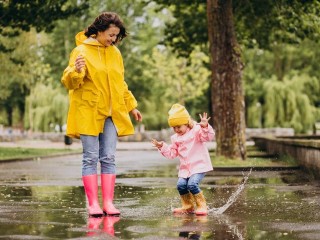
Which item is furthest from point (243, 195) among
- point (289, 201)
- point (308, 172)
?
point (308, 172)

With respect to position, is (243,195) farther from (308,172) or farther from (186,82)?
(186,82)

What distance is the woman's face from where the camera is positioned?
8.88m

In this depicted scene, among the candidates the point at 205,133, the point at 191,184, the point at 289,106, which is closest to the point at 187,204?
the point at 191,184

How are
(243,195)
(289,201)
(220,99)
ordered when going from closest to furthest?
1. (289,201)
2. (243,195)
3. (220,99)

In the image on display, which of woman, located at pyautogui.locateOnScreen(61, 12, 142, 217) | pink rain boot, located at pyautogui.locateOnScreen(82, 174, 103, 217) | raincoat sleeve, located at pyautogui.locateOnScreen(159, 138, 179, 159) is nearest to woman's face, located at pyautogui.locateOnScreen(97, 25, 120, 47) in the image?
woman, located at pyautogui.locateOnScreen(61, 12, 142, 217)

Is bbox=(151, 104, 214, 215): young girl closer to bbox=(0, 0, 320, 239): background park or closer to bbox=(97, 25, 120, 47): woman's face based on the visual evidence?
bbox=(0, 0, 320, 239): background park

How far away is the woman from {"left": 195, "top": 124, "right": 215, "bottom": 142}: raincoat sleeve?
28.6 inches

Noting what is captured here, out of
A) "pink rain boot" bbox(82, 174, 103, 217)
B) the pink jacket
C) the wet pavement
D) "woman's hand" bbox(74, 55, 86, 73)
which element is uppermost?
"woman's hand" bbox(74, 55, 86, 73)

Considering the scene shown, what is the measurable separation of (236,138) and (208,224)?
1407 cm

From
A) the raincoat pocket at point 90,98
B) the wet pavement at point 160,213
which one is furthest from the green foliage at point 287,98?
the raincoat pocket at point 90,98

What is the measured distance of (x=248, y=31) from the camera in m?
30.4

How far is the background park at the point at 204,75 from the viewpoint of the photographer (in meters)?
21.6

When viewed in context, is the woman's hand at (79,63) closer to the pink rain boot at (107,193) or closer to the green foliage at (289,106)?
the pink rain boot at (107,193)

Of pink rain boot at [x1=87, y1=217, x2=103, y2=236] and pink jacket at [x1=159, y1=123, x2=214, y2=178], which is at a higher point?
pink jacket at [x1=159, y1=123, x2=214, y2=178]
